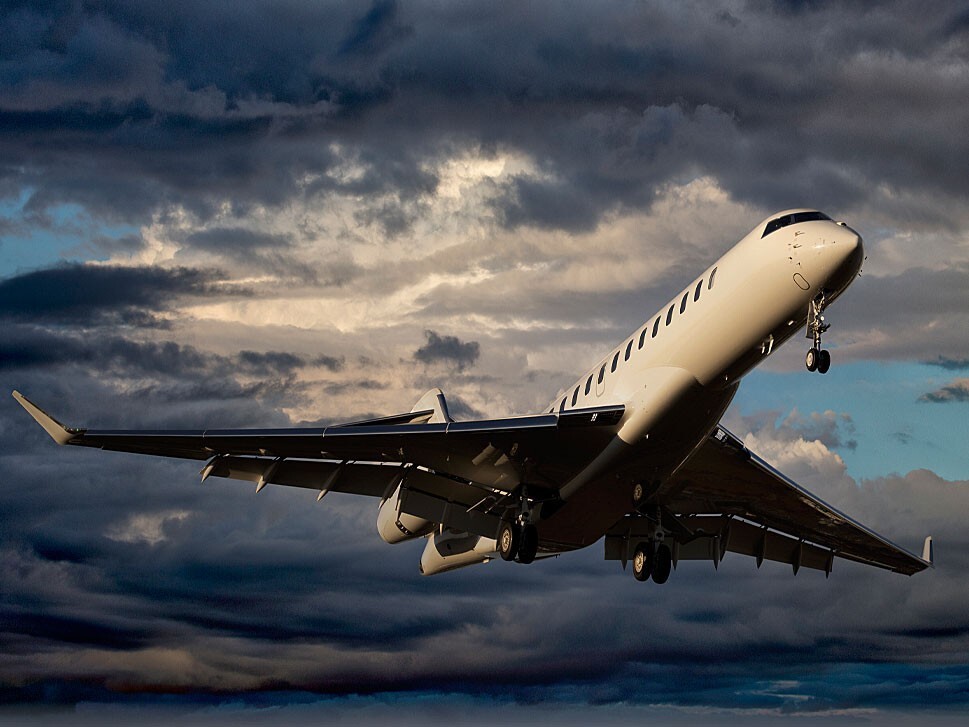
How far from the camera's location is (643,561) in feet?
109

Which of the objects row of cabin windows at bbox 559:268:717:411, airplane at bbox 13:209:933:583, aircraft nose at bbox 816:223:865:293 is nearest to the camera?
aircraft nose at bbox 816:223:865:293

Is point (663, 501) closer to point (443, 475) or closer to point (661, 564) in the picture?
point (661, 564)

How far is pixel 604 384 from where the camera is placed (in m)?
28.2

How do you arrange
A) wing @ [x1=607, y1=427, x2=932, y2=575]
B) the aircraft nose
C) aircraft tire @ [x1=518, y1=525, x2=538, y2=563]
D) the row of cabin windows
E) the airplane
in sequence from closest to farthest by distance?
the aircraft nose → the airplane → the row of cabin windows → aircraft tire @ [x1=518, y1=525, x2=538, y2=563] → wing @ [x1=607, y1=427, x2=932, y2=575]

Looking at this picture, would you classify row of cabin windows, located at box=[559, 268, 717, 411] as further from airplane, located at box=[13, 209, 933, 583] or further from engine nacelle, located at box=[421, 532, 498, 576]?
engine nacelle, located at box=[421, 532, 498, 576]

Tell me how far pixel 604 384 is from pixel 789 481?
8969 millimetres

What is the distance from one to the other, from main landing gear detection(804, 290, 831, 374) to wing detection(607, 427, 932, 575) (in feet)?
22.3

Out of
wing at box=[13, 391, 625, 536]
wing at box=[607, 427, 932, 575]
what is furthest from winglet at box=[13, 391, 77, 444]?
wing at box=[607, 427, 932, 575]

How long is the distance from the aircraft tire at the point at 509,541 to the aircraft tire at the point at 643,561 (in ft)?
16.0

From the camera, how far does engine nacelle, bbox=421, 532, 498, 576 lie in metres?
33.8

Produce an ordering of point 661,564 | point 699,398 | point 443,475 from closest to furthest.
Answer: point 699,398 → point 443,475 → point 661,564

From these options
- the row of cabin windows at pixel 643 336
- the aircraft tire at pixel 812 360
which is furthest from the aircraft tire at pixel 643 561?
the aircraft tire at pixel 812 360

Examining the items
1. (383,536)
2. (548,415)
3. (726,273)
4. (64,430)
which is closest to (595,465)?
(548,415)

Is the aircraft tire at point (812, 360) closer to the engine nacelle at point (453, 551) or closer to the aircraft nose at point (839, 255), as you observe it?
the aircraft nose at point (839, 255)
